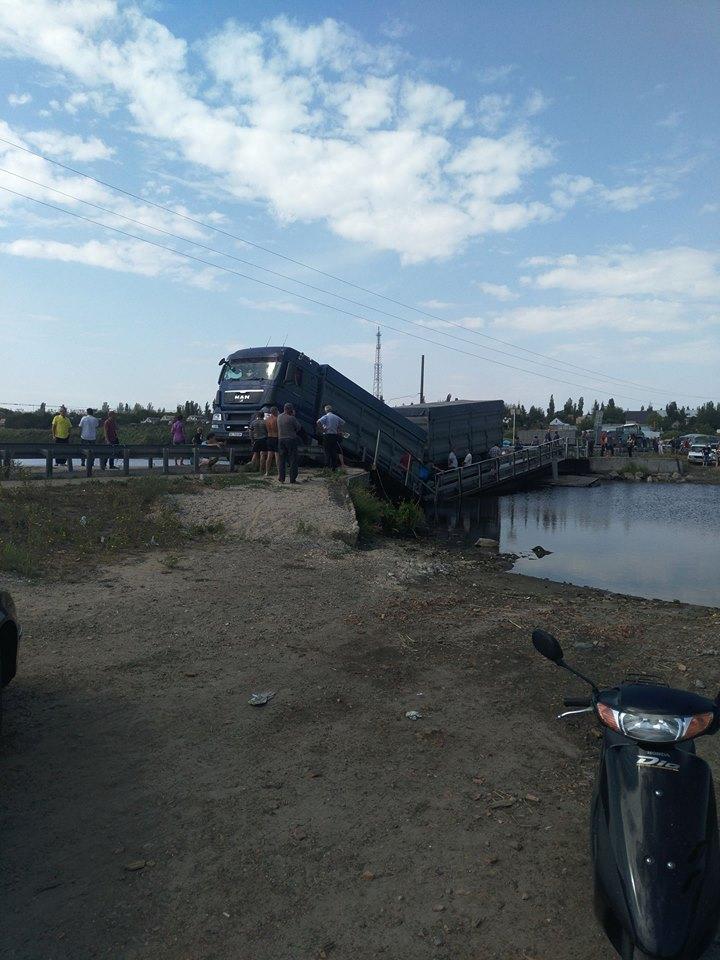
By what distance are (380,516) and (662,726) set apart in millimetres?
13038

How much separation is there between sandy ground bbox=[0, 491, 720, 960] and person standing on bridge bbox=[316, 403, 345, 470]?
977cm

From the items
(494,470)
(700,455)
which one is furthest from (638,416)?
(494,470)

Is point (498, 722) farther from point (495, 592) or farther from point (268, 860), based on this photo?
point (495, 592)

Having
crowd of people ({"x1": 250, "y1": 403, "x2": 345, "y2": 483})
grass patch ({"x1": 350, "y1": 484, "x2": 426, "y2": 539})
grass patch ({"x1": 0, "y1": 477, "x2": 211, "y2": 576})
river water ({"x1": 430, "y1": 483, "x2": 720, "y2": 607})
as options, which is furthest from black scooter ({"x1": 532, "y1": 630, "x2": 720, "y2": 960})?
crowd of people ({"x1": 250, "y1": 403, "x2": 345, "y2": 483})

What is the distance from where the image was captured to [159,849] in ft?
12.4

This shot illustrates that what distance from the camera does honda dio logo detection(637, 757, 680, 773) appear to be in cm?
286

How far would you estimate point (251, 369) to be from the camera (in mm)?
20422

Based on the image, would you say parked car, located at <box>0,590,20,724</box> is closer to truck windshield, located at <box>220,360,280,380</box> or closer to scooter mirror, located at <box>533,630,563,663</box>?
scooter mirror, located at <box>533,630,563,663</box>

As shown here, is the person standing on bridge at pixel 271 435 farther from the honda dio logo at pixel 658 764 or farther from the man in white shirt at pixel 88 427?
the honda dio logo at pixel 658 764

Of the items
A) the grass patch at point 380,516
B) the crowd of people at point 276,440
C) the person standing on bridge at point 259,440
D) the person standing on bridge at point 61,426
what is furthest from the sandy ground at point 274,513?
the person standing on bridge at point 61,426

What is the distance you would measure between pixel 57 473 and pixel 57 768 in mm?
13679

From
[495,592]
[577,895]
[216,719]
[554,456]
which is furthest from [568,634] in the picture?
[554,456]

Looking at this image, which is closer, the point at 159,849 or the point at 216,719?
the point at 159,849

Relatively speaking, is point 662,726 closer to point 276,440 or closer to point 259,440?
point 276,440
